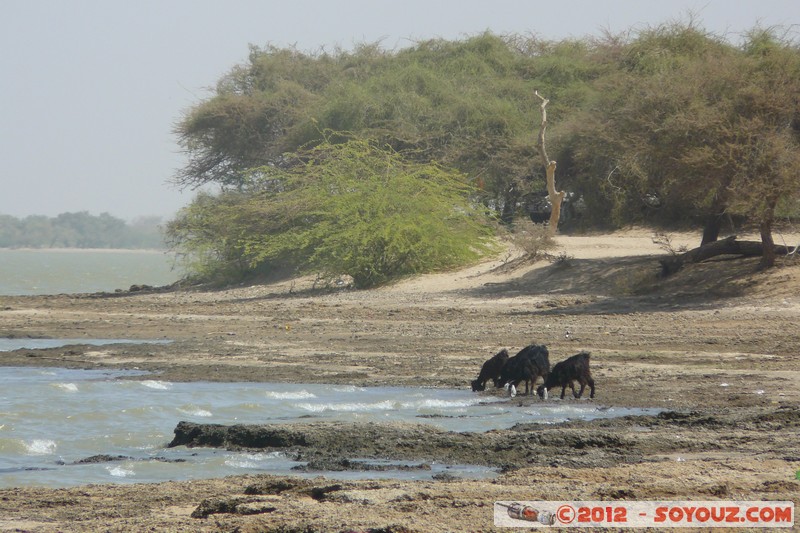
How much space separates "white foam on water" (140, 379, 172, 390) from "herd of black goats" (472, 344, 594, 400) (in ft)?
12.4

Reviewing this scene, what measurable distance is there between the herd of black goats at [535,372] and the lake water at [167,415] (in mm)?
319

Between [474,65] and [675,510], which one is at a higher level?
[474,65]

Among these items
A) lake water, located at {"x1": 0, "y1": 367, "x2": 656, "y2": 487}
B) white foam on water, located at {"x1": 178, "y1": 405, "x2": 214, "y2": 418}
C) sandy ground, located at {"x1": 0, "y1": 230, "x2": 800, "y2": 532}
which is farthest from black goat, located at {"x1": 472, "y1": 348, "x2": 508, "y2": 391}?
white foam on water, located at {"x1": 178, "y1": 405, "x2": 214, "y2": 418}

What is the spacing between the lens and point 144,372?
15.6 meters

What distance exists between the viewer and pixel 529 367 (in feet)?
42.3

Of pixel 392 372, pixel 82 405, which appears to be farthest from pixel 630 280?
Answer: pixel 82 405

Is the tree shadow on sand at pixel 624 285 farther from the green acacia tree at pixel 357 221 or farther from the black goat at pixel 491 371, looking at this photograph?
the black goat at pixel 491 371

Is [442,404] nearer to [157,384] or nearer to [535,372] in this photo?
[535,372]

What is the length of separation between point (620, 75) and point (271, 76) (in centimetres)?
1739

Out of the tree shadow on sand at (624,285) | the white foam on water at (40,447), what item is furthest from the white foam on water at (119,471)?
the tree shadow on sand at (624,285)

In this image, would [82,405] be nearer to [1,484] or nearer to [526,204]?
[1,484]

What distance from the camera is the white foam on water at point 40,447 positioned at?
10.6 meters

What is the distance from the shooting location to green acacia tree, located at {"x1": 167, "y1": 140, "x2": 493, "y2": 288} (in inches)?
1095

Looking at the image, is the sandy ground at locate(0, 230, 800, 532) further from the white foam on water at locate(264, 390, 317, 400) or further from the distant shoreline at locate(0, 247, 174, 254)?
the distant shoreline at locate(0, 247, 174, 254)
